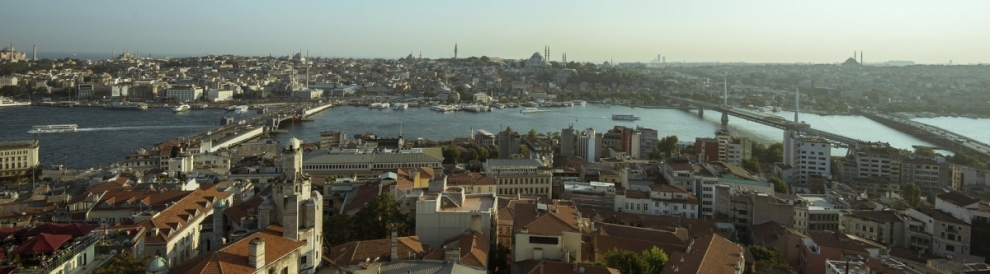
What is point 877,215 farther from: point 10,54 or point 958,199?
point 10,54

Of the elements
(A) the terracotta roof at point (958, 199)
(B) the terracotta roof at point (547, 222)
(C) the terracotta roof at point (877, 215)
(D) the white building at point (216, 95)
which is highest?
(D) the white building at point (216, 95)

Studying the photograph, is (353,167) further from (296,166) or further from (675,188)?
(296,166)

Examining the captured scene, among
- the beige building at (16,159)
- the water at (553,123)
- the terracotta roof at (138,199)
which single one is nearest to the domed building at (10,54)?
the water at (553,123)

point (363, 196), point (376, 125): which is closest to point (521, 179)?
point (363, 196)

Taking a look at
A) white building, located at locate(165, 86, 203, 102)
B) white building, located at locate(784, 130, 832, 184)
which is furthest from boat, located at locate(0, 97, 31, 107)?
white building, located at locate(784, 130, 832, 184)

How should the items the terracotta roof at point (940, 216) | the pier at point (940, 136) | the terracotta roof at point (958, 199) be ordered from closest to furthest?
1. the terracotta roof at point (940, 216)
2. the terracotta roof at point (958, 199)
3. the pier at point (940, 136)

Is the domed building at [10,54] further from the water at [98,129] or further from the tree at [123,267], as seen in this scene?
the tree at [123,267]
